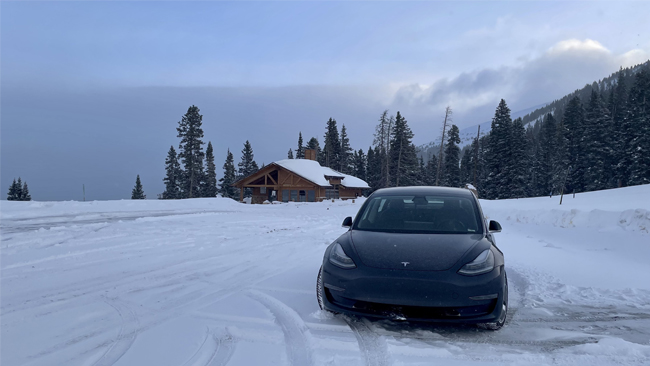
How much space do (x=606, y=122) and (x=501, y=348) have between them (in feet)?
207

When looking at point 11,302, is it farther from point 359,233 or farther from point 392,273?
point 392,273

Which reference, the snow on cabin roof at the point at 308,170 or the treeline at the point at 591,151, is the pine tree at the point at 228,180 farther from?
the treeline at the point at 591,151

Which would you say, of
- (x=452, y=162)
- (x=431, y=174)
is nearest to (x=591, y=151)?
(x=452, y=162)

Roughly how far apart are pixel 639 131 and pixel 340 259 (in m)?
58.9

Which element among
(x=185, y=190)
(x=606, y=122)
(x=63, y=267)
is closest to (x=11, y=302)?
(x=63, y=267)

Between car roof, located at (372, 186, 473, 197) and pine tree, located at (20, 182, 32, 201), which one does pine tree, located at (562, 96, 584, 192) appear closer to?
car roof, located at (372, 186, 473, 197)

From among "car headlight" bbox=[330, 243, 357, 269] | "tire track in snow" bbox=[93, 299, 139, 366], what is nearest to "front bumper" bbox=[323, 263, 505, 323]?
"car headlight" bbox=[330, 243, 357, 269]

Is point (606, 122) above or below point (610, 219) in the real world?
above

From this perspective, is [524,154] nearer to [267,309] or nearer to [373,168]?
[373,168]

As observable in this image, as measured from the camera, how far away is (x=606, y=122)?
173ft

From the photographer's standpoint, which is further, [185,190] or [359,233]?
[185,190]

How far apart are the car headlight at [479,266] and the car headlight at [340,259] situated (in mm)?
1035

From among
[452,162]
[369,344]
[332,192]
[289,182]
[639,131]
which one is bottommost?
[369,344]

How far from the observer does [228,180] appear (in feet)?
241
